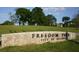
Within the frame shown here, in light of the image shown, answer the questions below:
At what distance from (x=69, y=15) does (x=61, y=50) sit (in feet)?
1.12

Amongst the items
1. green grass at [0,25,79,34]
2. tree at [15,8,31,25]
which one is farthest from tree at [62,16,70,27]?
tree at [15,8,31,25]

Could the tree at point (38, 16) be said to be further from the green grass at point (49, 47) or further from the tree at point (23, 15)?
the green grass at point (49, 47)

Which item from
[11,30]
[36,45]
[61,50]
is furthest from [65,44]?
[11,30]

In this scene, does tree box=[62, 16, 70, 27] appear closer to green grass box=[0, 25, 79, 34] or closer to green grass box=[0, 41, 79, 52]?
green grass box=[0, 25, 79, 34]

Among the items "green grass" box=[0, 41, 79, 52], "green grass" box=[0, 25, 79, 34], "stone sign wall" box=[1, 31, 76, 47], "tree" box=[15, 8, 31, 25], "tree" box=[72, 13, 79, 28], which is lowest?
"green grass" box=[0, 41, 79, 52]

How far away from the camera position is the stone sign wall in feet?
10.1

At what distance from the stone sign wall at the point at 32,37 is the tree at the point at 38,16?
0.34 feet

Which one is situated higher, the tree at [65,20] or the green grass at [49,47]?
the tree at [65,20]

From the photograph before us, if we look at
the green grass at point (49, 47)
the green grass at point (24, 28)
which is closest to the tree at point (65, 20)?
the green grass at point (24, 28)

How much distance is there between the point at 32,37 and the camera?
3.10 meters

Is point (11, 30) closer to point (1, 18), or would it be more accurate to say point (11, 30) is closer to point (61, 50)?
point (1, 18)

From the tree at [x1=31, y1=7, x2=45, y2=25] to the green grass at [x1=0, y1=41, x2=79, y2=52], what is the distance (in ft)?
0.73

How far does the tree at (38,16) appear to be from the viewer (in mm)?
3083

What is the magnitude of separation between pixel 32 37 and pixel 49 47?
0.19m
